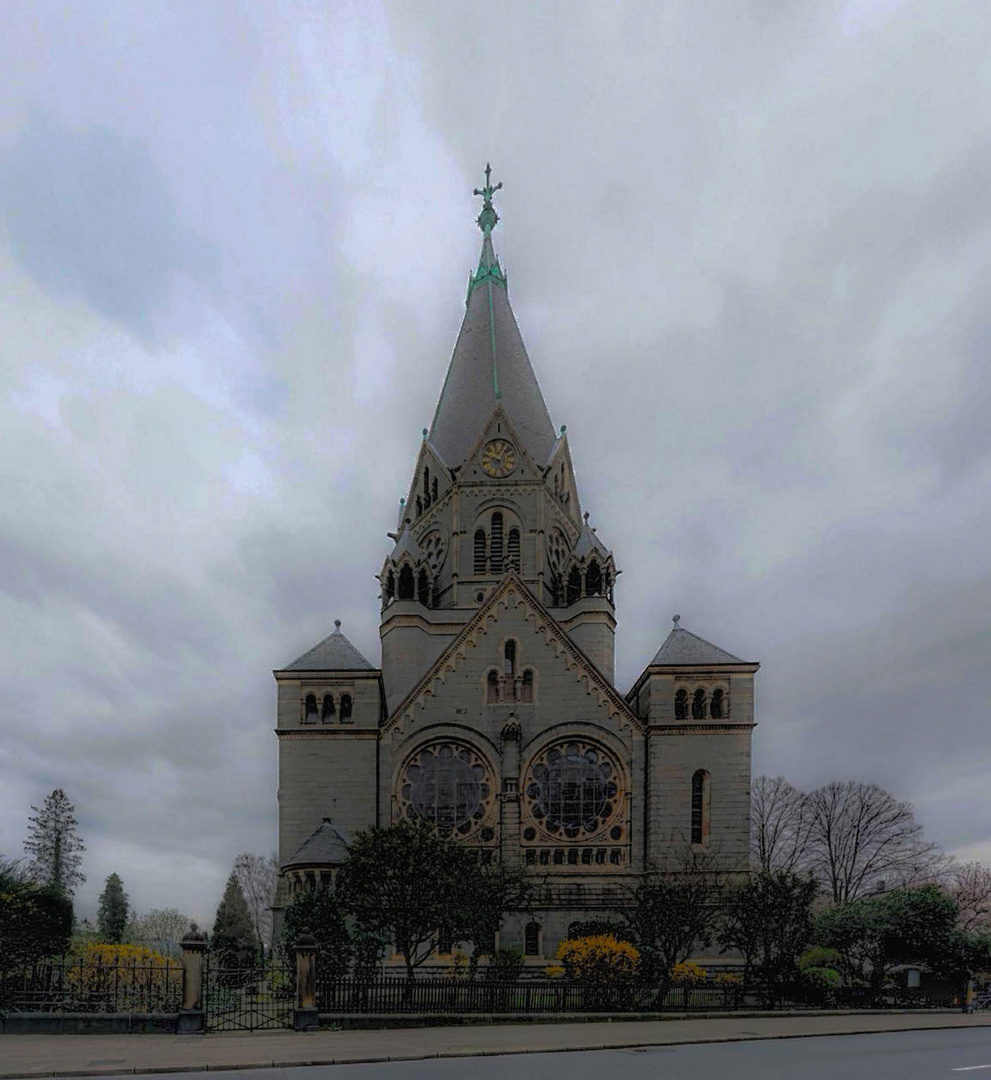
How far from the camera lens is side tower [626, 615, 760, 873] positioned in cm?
4441

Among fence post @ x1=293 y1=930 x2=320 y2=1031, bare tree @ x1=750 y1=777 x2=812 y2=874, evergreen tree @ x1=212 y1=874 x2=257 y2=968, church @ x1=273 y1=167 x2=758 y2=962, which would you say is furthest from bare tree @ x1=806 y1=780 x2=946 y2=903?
fence post @ x1=293 y1=930 x2=320 y2=1031

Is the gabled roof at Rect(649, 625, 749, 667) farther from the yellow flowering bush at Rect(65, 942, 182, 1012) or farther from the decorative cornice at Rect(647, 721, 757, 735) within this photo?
the yellow flowering bush at Rect(65, 942, 182, 1012)

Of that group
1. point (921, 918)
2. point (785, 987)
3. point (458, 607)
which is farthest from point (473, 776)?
point (921, 918)

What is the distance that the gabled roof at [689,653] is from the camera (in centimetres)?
4688

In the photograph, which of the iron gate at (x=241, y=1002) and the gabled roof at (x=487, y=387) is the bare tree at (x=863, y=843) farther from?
the iron gate at (x=241, y=1002)

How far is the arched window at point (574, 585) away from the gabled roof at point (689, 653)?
745 cm

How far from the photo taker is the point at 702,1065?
61.0 ft

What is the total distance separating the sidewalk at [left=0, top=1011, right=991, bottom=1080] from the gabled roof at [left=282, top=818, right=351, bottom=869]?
1545 centimetres

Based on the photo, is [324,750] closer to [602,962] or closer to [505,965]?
[505,965]

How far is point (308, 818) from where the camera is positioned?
45.5 m

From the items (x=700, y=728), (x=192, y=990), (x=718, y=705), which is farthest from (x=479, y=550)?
(x=192, y=990)

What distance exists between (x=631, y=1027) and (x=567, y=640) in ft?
71.5

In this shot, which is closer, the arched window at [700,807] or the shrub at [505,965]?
the shrub at [505,965]

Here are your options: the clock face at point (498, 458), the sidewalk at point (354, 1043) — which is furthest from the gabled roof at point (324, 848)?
the clock face at point (498, 458)
